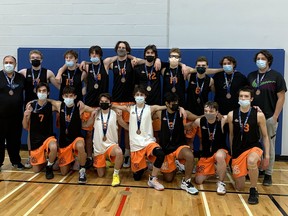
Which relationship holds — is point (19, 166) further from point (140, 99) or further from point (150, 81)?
point (150, 81)

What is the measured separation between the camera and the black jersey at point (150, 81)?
16.4ft

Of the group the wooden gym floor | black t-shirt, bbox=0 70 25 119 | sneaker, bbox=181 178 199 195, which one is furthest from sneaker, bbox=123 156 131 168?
black t-shirt, bbox=0 70 25 119

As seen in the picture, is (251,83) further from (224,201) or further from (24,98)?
(24,98)

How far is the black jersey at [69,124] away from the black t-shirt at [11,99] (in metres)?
0.77

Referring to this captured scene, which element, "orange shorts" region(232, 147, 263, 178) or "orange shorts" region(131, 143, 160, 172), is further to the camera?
"orange shorts" region(131, 143, 160, 172)

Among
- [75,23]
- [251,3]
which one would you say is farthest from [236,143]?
[75,23]

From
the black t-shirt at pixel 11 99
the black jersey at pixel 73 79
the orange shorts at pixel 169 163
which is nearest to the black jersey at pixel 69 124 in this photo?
the black jersey at pixel 73 79

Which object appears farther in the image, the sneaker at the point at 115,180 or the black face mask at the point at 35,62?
the black face mask at the point at 35,62

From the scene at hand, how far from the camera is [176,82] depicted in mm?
4953

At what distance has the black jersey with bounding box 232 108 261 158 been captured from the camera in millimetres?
4215

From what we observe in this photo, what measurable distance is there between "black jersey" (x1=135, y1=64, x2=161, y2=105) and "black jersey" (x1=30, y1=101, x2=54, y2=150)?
1.50 m

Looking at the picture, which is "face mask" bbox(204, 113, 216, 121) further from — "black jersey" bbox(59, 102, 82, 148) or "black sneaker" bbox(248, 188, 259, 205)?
"black jersey" bbox(59, 102, 82, 148)

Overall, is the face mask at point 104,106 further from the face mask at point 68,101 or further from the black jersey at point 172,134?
the black jersey at point 172,134

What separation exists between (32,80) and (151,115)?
2042mm
